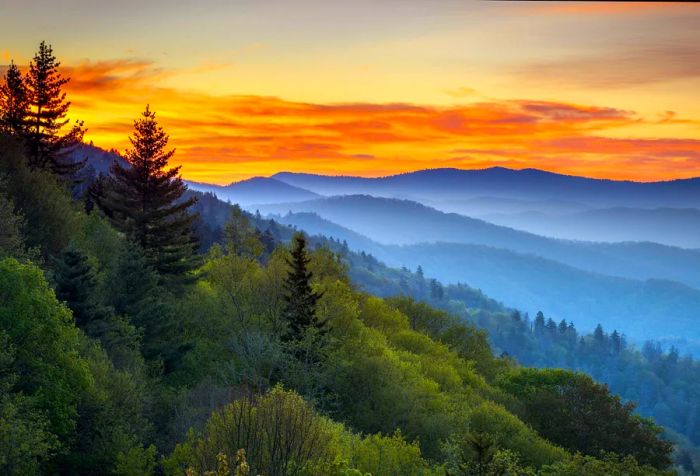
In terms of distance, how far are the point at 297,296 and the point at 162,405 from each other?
1355 centimetres

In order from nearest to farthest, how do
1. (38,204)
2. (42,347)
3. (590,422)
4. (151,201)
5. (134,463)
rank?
(134,463)
(42,347)
(590,422)
(38,204)
(151,201)

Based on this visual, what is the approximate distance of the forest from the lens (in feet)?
72.6

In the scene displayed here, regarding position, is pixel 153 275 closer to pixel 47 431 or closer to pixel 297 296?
pixel 297 296

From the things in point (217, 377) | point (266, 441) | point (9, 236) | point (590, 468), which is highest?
point (9, 236)

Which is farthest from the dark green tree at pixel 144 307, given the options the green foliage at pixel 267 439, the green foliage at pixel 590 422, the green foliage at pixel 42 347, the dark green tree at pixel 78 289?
the green foliage at pixel 590 422

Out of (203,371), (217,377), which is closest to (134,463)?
(217,377)

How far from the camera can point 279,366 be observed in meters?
38.3

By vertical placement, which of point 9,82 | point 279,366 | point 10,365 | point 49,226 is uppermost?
point 9,82

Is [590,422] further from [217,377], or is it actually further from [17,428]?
[17,428]

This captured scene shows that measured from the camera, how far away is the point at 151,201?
169 ft

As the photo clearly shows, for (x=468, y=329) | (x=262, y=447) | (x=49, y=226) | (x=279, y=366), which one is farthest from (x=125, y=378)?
(x=468, y=329)

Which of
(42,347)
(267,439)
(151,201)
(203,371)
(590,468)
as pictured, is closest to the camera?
(267,439)

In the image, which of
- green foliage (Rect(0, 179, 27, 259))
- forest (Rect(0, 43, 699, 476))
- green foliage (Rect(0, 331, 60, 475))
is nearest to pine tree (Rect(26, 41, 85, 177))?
forest (Rect(0, 43, 699, 476))

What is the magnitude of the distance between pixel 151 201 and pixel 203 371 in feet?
58.0
